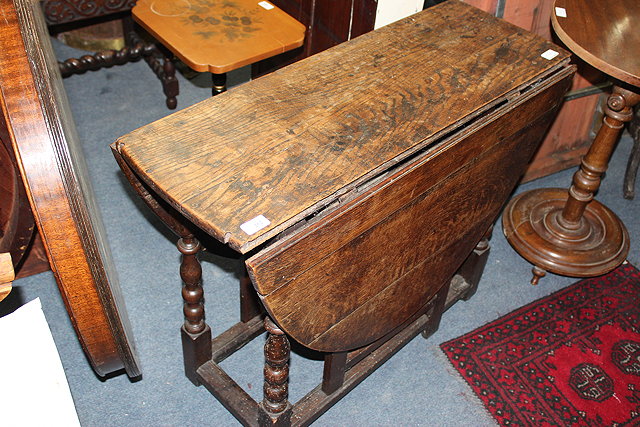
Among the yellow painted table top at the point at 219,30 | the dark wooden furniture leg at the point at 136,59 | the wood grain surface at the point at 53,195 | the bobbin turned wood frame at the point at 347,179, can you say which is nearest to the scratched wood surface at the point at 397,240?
the bobbin turned wood frame at the point at 347,179

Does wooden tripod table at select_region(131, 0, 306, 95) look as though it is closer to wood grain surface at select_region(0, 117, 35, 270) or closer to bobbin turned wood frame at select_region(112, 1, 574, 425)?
bobbin turned wood frame at select_region(112, 1, 574, 425)

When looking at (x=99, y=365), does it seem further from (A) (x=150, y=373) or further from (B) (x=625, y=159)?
(B) (x=625, y=159)

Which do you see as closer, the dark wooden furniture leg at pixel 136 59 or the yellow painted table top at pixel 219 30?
the yellow painted table top at pixel 219 30

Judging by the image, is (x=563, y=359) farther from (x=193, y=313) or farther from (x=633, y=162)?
(x=193, y=313)

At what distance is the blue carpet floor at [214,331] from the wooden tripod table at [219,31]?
24.5 inches

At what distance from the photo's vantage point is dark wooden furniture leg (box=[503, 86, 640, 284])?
248 centimetres

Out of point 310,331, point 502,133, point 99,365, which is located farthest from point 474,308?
point 99,365

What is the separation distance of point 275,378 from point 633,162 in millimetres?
2022

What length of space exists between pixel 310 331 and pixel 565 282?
1434 millimetres

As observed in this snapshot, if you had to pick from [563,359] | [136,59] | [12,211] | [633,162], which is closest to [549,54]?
[563,359]

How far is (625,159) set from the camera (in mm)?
3270

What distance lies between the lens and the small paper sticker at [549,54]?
202cm

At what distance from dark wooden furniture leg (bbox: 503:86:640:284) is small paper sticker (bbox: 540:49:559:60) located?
1.52 ft

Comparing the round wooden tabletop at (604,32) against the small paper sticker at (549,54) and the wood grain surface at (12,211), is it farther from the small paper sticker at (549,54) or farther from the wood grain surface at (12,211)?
the wood grain surface at (12,211)
